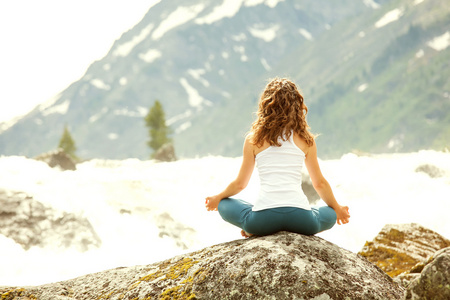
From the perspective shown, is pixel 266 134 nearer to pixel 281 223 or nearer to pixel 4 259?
pixel 281 223

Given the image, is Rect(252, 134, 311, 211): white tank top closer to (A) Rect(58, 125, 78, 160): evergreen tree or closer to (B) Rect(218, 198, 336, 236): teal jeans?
(B) Rect(218, 198, 336, 236): teal jeans

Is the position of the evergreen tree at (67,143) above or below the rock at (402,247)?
above

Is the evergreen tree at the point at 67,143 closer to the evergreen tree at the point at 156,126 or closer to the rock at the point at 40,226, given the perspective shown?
the evergreen tree at the point at 156,126

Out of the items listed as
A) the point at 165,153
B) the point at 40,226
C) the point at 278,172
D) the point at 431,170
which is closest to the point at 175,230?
the point at 40,226

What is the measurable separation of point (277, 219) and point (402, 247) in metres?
5.42

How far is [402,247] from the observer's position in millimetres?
10703

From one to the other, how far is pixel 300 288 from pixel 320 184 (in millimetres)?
2100

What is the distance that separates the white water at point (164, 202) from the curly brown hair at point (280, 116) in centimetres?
689

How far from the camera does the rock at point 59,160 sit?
2169cm

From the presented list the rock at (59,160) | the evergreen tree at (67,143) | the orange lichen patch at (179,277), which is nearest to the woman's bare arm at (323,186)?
the orange lichen patch at (179,277)

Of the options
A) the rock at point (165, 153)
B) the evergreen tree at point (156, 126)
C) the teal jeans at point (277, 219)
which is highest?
the evergreen tree at point (156, 126)

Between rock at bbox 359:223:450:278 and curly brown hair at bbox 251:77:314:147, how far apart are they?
4770 millimetres

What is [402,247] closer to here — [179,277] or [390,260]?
[390,260]

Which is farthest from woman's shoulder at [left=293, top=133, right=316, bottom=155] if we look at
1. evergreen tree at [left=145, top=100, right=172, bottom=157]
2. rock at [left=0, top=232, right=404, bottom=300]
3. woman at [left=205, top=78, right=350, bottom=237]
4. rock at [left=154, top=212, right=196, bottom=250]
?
evergreen tree at [left=145, top=100, right=172, bottom=157]
